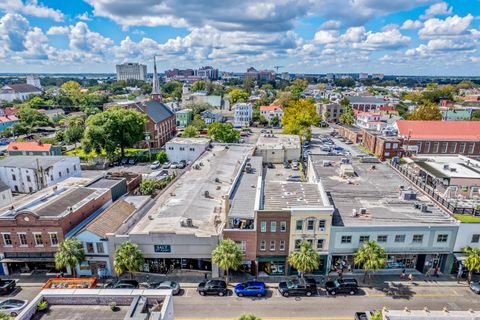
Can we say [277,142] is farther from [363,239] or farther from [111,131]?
[363,239]

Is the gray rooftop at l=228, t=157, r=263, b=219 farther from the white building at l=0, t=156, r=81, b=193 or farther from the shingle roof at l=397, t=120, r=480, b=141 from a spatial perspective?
the shingle roof at l=397, t=120, r=480, b=141

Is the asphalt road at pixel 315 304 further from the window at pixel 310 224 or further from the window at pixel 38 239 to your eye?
the window at pixel 38 239

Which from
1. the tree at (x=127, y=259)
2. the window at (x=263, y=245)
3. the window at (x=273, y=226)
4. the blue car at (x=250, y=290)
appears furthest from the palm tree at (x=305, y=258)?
the tree at (x=127, y=259)

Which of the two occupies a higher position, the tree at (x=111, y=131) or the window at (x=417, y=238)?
the tree at (x=111, y=131)

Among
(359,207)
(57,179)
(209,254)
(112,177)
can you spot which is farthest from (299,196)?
(57,179)

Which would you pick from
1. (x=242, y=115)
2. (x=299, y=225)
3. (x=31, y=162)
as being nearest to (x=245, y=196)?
(x=299, y=225)

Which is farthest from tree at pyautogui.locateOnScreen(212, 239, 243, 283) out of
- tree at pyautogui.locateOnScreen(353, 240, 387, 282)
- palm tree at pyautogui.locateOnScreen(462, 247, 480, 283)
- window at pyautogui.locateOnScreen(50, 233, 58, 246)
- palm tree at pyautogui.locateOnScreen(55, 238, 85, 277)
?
palm tree at pyautogui.locateOnScreen(462, 247, 480, 283)
